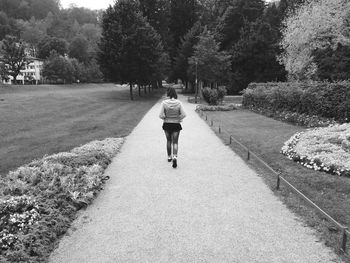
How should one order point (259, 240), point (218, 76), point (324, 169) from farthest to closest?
point (218, 76), point (324, 169), point (259, 240)

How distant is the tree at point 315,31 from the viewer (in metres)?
25.5

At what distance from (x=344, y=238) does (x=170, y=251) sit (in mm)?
2330

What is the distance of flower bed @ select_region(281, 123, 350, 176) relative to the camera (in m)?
7.63

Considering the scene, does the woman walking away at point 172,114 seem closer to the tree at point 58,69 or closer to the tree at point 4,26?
the tree at point 58,69

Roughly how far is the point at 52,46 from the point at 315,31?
85.2m

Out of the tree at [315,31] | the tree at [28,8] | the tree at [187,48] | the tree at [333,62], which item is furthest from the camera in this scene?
the tree at [28,8]

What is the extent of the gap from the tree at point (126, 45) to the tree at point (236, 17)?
87.3 feet

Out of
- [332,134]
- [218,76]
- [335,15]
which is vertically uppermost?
[335,15]

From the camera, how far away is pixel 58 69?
7188cm

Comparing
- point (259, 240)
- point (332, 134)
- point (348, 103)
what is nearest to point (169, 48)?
point (348, 103)

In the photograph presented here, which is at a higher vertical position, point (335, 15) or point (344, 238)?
point (335, 15)

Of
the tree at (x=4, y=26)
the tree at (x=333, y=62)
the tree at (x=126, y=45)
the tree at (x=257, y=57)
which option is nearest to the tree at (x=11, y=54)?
the tree at (x=126, y=45)

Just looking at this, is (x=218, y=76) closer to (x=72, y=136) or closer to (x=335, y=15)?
(x=335, y=15)

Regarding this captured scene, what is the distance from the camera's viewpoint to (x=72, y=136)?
1336 cm
